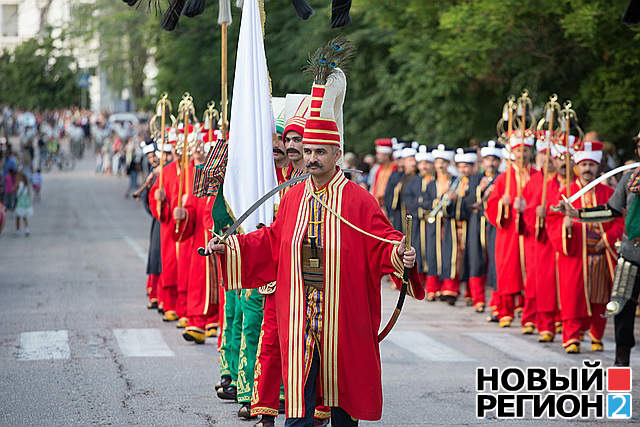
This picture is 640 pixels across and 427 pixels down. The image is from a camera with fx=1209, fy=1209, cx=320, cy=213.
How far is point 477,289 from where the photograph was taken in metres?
16.5

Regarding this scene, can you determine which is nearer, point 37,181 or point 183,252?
point 183,252

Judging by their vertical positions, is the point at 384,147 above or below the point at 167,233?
above

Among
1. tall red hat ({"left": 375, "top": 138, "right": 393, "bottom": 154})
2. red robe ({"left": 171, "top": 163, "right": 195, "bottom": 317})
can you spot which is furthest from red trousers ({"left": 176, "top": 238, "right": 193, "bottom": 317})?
tall red hat ({"left": 375, "top": 138, "right": 393, "bottom": 154})

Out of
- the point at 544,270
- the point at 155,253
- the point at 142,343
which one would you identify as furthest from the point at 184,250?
the point at 544,270

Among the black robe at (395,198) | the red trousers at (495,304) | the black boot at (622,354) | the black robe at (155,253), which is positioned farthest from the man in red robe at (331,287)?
→ the black robe at (395,198)

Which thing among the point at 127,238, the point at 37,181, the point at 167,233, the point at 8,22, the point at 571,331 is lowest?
the point at 127,238

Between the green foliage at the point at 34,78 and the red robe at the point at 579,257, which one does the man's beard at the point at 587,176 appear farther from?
the green foliage at the point at 34,78

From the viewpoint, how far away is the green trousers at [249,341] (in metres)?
8.57

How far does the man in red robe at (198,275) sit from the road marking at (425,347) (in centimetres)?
203

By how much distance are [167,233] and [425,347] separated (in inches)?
130

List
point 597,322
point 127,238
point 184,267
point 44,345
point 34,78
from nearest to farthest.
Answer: point 44,345
point 597,322
point 184,267
point 127,238
point 34,78

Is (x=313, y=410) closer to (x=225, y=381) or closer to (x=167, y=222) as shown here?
(x=225, y=381)

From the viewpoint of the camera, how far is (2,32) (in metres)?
97.9

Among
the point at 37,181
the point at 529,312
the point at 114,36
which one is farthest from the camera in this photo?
the point at 114,36
